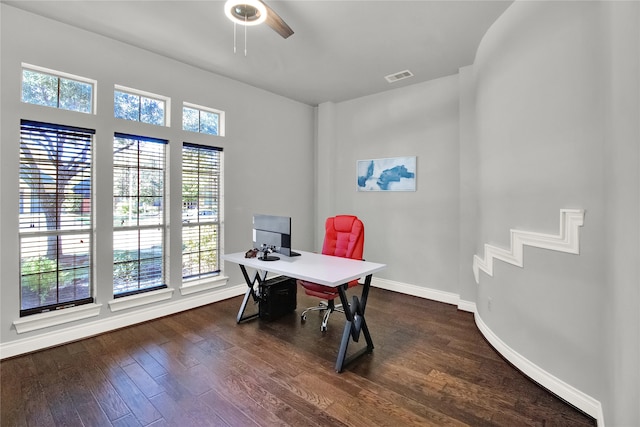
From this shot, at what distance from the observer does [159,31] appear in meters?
2.91

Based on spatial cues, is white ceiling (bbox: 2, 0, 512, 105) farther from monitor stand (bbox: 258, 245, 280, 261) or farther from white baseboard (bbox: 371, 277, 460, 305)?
white baseboard (bbox: 371, 277, 460, 305)

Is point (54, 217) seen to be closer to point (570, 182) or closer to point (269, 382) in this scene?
point (269, 382)

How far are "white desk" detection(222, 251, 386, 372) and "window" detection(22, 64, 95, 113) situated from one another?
2.11m

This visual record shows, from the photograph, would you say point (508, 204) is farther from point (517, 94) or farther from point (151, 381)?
point (151, 381)

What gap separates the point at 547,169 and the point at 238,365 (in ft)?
9.15

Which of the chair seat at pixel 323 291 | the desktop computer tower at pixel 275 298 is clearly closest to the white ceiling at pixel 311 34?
the chair seat at pixel 323 291

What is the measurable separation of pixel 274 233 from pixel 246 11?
1.92m

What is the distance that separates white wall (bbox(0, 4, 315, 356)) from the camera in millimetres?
2537

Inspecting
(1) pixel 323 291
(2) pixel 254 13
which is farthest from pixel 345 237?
(2) pixel 254 13

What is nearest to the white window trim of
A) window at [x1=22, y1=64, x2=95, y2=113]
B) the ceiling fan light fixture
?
window at [x1=22, y1=64, x2=95, y2=113]

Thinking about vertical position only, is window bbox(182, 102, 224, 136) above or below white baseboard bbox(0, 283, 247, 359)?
above

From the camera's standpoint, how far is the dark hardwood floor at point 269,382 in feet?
6.11

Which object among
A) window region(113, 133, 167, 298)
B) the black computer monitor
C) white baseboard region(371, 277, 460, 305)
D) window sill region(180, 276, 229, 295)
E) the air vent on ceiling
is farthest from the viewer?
white baseboard region(371, 277, 460, 305)

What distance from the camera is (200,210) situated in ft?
12.7
